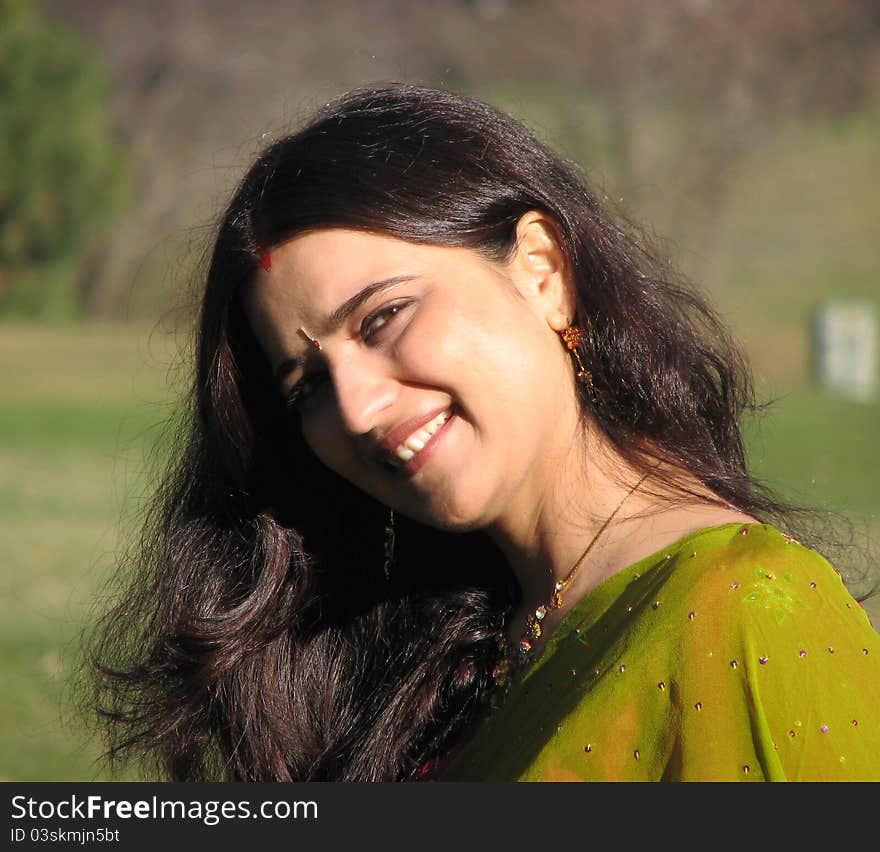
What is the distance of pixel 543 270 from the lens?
2.16m

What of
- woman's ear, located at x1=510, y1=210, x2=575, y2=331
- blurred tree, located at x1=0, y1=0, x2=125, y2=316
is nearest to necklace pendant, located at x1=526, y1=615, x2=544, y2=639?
woman's ear, located at x1=510, y1=210, x2=575, y2=331

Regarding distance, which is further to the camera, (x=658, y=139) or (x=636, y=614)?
(x=658, y=139)

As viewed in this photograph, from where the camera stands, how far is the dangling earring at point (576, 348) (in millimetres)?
2156

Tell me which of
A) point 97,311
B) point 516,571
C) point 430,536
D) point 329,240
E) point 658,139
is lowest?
point 97,311

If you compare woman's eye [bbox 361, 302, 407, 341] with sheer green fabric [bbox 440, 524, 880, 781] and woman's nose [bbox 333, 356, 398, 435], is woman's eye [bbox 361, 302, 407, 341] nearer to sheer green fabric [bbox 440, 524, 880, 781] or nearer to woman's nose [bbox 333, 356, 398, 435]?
woman's nose [bbox 333, 356, 398, 435]

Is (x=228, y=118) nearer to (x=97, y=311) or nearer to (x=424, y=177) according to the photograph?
(x=97, y=311)

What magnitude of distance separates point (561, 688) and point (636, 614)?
19cm

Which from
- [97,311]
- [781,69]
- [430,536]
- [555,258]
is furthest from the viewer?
[781,69]

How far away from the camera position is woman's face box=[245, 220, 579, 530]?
6.39ft

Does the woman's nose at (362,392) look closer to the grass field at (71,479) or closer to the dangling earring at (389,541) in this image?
the dangling earring at (389,541)

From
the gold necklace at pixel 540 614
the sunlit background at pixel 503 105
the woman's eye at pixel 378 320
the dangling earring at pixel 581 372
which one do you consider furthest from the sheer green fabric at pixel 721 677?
the sunlit background at pixel 503 105

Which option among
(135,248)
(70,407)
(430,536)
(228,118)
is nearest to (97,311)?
(135,248)

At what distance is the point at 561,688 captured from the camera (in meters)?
1.93

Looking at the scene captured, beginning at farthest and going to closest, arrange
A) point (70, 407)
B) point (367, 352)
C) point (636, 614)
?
point (70, 407)
point (367, 352)
point (636, 614)
